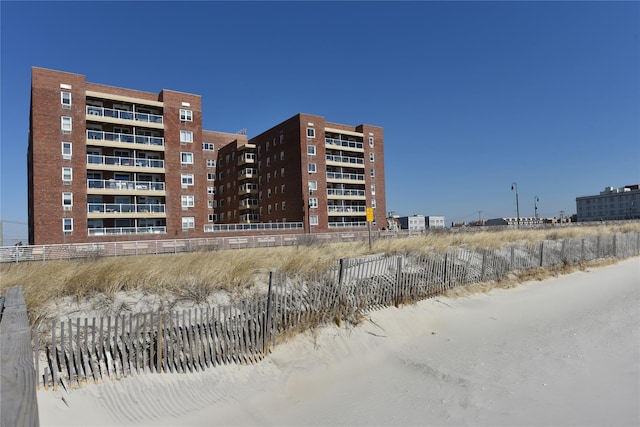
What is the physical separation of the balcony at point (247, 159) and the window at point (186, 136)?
63.5 ft

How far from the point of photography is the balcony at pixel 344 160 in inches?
2333

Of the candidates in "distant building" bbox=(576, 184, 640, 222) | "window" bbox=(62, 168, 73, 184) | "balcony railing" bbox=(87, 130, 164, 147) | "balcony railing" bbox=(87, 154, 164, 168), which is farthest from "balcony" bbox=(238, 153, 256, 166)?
"distant building" bbox=(576, 184, 640, 222)

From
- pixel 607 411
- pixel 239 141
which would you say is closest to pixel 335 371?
pixel 607 411

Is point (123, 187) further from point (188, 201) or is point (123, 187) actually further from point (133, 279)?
point (133, 279)

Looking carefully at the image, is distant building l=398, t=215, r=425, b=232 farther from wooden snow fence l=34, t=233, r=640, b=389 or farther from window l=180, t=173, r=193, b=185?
wooden snow fence l=34, t=233, r=640, b=389

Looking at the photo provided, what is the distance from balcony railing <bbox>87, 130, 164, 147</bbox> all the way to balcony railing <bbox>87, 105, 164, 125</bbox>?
1873mm

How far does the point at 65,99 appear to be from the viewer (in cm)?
3769

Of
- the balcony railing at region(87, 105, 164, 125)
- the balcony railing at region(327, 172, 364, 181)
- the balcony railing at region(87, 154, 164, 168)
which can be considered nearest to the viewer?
the balcony railing at region(87, 154, 164, 168)

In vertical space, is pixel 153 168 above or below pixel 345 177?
below

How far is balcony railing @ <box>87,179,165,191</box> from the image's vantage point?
39062 mm

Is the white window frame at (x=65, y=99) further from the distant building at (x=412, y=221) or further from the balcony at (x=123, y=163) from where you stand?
the distant building at (x=412, y=221)

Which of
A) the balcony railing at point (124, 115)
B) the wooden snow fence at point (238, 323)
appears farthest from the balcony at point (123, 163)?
the wooden snow fence at point (238, 323)

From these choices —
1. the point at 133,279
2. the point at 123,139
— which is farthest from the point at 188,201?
the point at 133,279

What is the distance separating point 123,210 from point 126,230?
7.65ft
